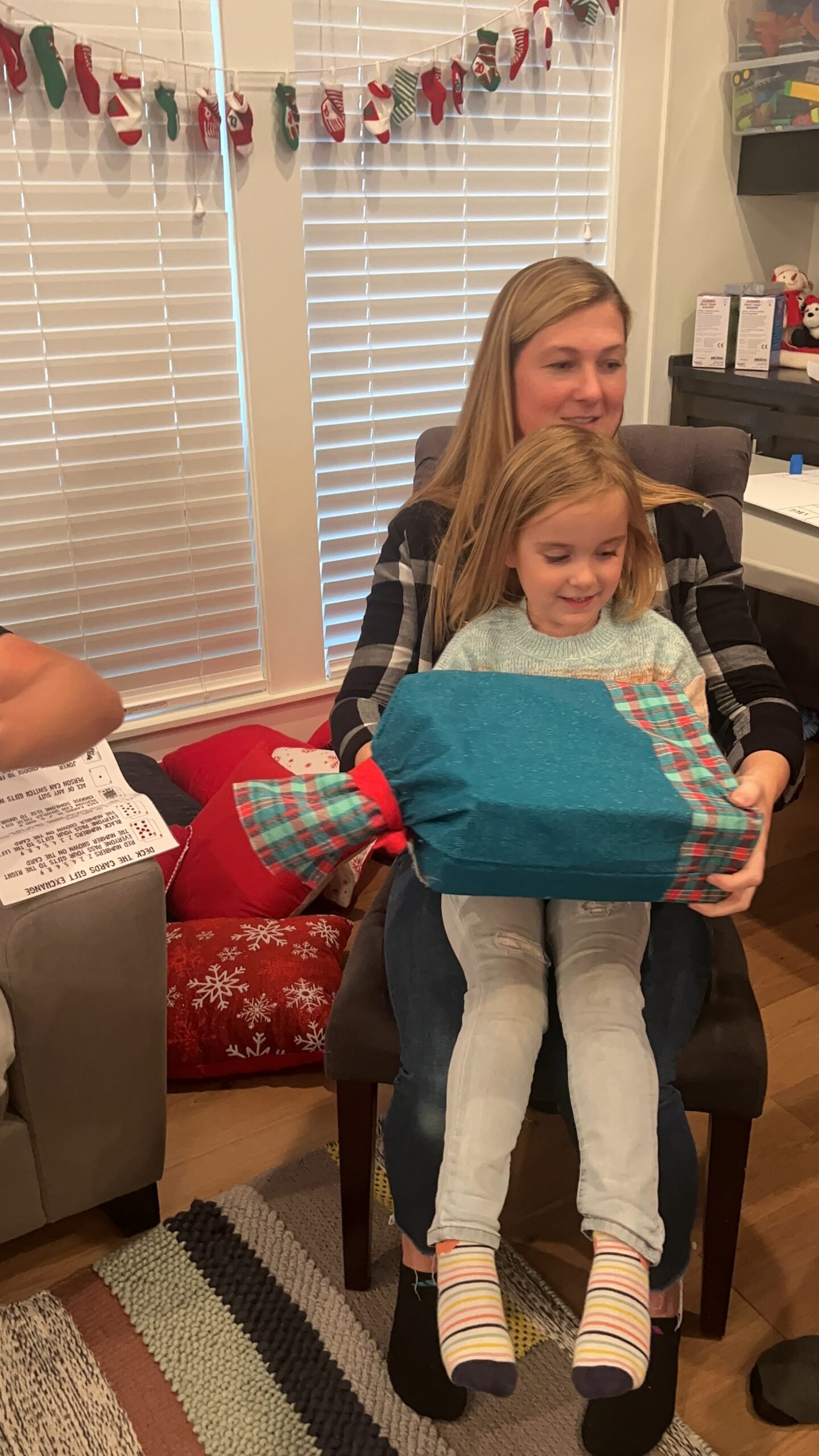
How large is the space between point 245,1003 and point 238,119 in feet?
5.36

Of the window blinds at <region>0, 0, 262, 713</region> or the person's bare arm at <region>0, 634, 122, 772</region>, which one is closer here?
the person's bare arm at <region>0, 634, 122, 772</region>

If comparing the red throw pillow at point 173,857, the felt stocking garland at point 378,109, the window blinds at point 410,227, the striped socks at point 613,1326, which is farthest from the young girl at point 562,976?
the felt stocking garland at point 378,109

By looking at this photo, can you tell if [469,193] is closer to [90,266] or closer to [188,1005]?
[90,266]

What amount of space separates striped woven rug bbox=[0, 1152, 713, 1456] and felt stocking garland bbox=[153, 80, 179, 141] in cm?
186

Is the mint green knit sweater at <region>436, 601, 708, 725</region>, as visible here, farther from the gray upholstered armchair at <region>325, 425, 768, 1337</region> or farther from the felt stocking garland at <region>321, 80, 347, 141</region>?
the felt stocking garland at <region>321, 80, 347, 141</region>

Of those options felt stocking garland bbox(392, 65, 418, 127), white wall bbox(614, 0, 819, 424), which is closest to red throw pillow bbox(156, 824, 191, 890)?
felt stocking garland bbox(392, 65, 418, 127)

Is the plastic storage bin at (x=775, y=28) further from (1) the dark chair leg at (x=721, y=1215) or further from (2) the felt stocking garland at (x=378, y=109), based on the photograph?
(1) the dark chair leg at (x=721, y=1215)

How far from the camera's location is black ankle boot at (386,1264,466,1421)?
1161 mm

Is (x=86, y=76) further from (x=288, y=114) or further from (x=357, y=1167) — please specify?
(x=357, y=1167)

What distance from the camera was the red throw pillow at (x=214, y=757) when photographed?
2.21 metres

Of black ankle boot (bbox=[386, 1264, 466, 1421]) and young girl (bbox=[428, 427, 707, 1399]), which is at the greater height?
young girl (bbox=[428, 427, 707, 1399])

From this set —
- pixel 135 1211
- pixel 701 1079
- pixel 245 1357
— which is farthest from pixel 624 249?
pixel 245 1357

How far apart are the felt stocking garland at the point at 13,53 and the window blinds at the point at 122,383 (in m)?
0.05

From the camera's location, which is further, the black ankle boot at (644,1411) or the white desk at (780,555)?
the white desk at (780,555)
